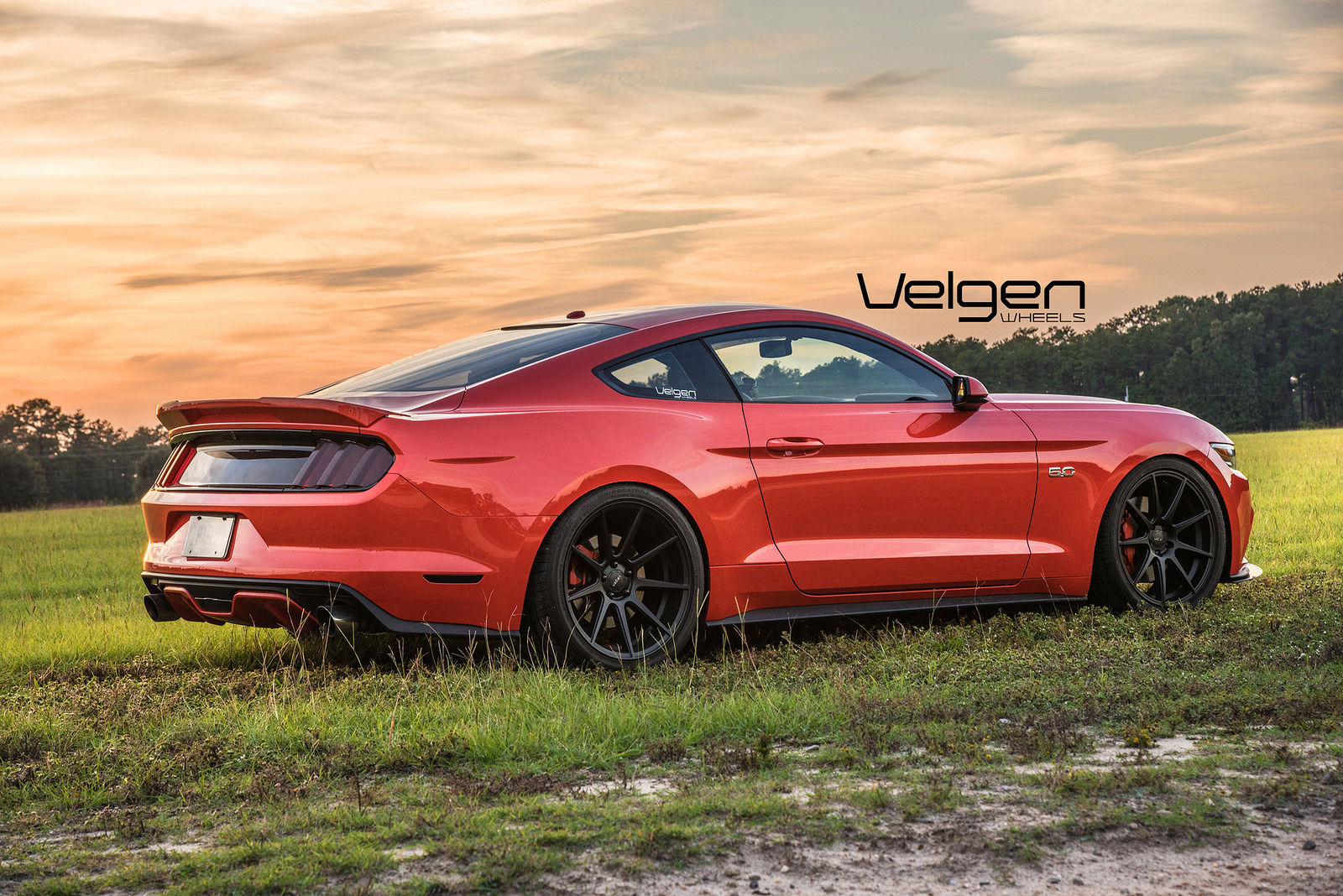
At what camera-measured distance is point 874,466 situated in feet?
19.0

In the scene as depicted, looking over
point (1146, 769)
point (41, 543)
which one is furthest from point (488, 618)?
point (41, 543)

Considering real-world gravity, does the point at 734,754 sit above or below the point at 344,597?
below

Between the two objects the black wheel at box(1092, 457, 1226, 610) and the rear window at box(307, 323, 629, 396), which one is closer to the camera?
the rear window at box(307, 323, 629, 396)

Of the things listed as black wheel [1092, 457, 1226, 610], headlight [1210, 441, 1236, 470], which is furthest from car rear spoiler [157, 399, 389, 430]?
headlight [1210, 441, 1236, 470]

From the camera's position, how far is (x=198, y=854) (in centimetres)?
303

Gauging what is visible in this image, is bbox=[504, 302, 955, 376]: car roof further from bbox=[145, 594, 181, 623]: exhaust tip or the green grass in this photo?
the green grass

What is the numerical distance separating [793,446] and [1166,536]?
246 centimetres

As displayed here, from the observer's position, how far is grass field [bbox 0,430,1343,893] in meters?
3.05

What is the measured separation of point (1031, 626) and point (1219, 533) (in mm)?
1443

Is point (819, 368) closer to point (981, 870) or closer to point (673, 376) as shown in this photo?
point (673, 376)

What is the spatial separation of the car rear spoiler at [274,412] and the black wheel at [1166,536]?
3816 millimetres

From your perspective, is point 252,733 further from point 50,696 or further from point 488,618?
point 50,696

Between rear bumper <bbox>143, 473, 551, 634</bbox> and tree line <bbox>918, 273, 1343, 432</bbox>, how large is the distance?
315 feet

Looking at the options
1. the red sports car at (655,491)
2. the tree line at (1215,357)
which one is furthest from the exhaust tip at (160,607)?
the tree line at (1215,357)
